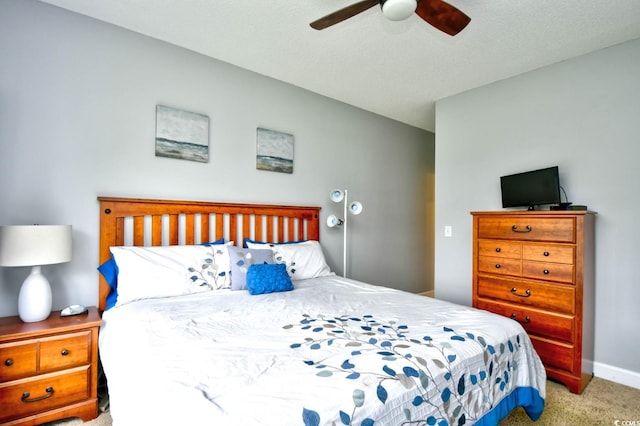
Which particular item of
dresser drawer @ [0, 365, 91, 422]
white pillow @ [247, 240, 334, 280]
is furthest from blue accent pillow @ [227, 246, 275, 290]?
dresser drawer @ [0, 365, 91, 422]

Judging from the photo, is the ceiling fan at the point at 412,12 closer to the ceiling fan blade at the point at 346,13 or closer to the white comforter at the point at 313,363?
the ceiling fan blade at the point at 346,13

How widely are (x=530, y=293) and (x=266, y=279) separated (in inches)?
80.9

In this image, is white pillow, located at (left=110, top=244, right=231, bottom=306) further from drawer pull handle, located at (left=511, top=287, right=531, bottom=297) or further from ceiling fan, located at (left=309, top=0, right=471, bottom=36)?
drawer pull handle, located at (left=511, top=287, right=531, bottom=297)

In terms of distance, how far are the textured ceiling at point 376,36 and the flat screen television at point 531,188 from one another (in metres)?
1.01

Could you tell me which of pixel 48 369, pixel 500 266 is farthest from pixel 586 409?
pixel 48 369

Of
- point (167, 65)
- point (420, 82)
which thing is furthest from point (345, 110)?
point (167, 65)

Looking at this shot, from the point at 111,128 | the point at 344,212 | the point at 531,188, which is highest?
the point at 111,128

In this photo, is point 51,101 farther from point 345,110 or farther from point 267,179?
point 345,110

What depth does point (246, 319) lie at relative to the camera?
1715 mm

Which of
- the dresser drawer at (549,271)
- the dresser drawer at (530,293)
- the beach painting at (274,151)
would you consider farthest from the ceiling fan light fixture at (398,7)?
the dresser drawer at (530,293)

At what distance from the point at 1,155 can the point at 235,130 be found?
1613 mm

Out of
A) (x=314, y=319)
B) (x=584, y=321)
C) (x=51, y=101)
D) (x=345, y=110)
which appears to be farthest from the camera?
(x=345, y=110)

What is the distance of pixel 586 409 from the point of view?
2025 mm

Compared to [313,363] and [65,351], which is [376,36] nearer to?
[313,363]
